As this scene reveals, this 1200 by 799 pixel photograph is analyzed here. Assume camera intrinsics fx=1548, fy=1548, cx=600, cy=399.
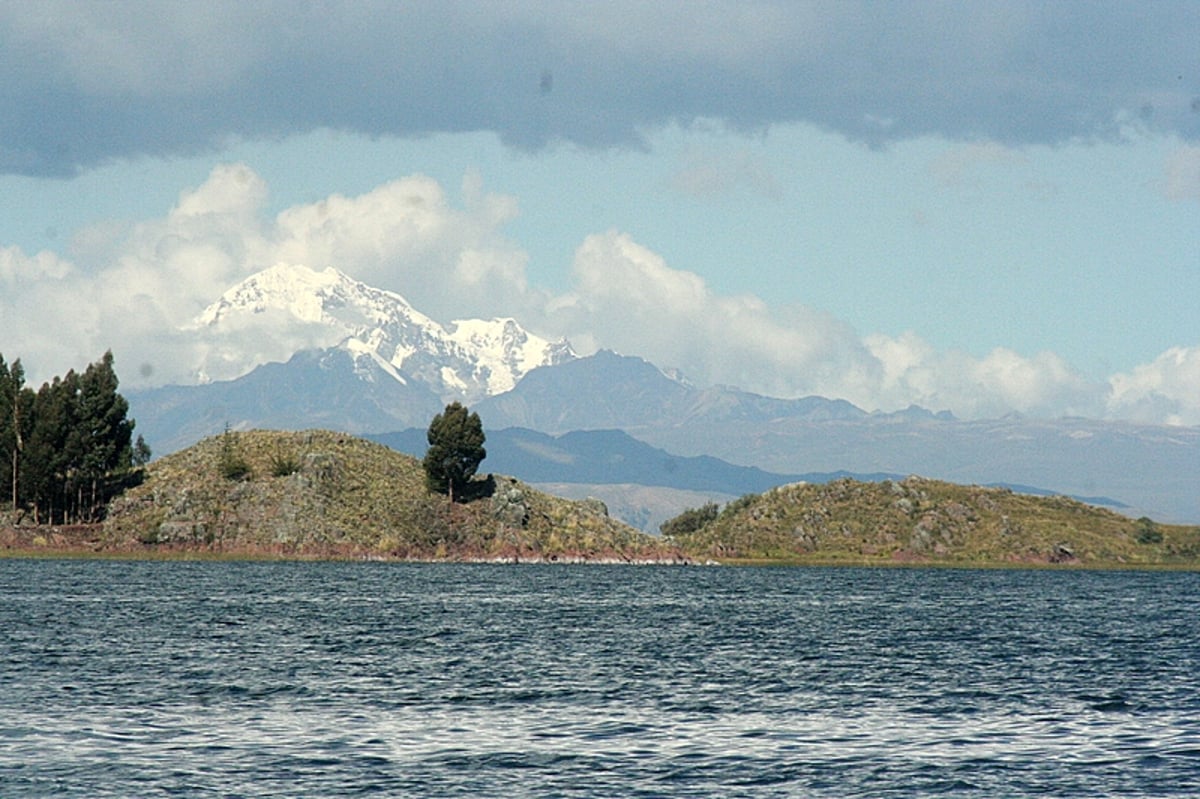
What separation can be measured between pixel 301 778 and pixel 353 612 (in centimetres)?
7261

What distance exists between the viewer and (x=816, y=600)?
15512 centimetres

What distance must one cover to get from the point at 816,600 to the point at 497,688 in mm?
86726

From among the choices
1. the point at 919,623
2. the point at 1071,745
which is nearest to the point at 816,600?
the point at 919,623

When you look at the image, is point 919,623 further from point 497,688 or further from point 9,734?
point 9,734

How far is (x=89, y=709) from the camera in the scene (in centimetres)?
6316

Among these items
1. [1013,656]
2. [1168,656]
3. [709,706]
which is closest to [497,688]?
[709,706]

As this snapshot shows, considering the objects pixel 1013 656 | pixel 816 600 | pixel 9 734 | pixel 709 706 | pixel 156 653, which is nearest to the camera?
pixel 9 734

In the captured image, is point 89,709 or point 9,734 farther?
point 89,709

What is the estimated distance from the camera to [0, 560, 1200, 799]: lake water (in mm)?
50844

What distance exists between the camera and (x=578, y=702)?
6838 cm

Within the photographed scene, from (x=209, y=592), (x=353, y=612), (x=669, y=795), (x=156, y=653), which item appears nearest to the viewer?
(x=669, y=795)

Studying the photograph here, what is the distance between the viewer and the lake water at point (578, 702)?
167 feet

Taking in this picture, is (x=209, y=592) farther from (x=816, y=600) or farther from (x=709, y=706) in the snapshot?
(x=709, y=706)

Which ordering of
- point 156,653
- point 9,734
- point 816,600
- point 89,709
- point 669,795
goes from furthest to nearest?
point 816,600
point 156,653
point 89,709
point 9,734
point 669,795
